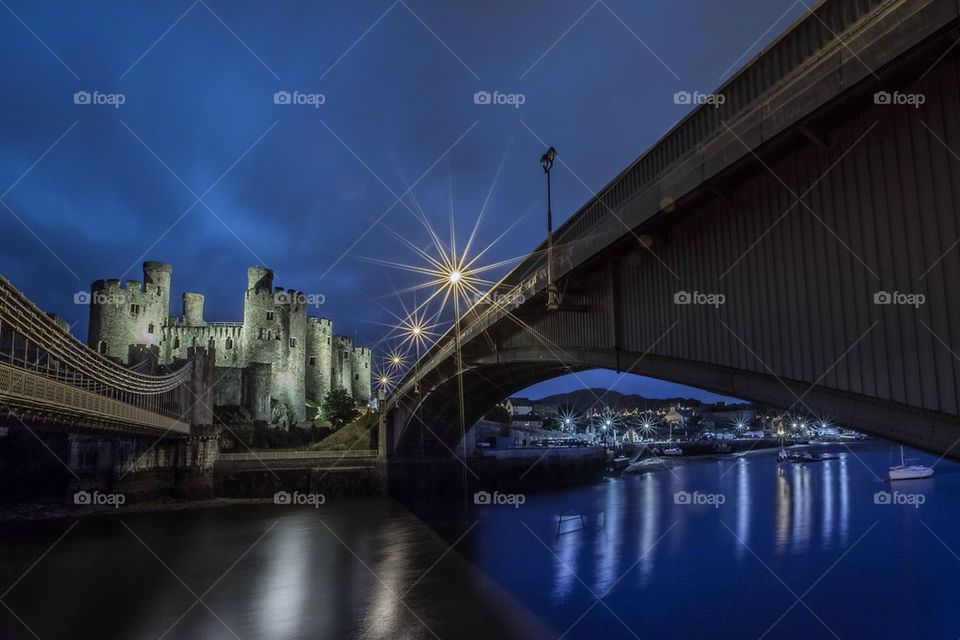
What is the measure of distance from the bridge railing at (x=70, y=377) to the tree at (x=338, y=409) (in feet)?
52.4

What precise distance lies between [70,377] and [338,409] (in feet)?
85.1

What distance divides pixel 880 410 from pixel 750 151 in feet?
12.1

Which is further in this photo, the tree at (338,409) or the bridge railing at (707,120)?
the tree at (338,409)

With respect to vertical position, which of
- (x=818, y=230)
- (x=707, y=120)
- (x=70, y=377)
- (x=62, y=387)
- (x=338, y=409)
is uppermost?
(x=707, y=120)

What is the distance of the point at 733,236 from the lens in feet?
33.9

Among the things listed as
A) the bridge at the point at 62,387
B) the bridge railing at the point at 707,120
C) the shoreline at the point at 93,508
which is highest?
the bridge railing at the point at 707,120

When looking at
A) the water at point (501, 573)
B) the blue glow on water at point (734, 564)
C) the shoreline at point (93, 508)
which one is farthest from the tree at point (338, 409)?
the blue glow on water at point (734, 564)

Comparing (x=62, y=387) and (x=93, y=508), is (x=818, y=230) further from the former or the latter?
(x=93, y=508)

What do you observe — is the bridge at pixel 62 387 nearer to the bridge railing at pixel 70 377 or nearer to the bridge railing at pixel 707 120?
the bridge railing at pixel 70 377

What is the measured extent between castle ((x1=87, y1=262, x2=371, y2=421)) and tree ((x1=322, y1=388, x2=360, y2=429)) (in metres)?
2.89

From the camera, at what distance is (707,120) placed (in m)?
10.1

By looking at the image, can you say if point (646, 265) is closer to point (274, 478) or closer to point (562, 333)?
point (562, 333)

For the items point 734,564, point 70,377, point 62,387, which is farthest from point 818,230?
point 70,377

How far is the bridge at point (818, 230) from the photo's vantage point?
6977mm
